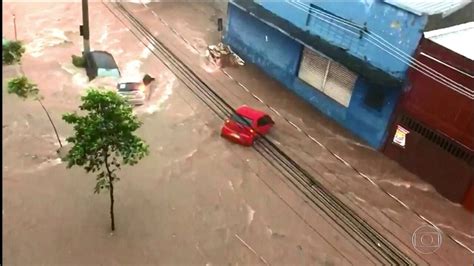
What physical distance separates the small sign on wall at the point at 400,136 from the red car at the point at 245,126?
15.8 feet

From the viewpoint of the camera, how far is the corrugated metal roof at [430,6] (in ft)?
53.3

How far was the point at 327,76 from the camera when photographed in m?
20.4

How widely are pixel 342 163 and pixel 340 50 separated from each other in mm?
4477

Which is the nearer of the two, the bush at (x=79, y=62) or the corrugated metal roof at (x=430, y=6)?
the corrugated metal roof at (x=430, y=6)

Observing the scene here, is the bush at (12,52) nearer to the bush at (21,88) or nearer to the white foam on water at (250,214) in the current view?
the bush at (21,88)

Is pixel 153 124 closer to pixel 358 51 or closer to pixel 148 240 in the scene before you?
pixel 148 240

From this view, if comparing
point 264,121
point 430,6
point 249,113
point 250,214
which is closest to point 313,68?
point 264,121

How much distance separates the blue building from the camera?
17172 millimetres

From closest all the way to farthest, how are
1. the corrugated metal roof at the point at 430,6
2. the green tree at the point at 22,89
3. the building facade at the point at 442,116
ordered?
the building facade at the point at 442,116 < the corrugated metal roof at the point at 430,6 < the green tree at the point at 22,89

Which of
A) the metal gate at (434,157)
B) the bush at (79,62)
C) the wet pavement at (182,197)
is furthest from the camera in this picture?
the bush at (79,62)

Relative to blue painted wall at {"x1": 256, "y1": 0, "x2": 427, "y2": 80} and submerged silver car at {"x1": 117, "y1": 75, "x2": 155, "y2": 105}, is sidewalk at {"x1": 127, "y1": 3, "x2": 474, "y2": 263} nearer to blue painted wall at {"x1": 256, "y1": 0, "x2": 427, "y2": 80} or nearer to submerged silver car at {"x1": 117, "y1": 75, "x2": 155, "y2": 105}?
submerged silver car at {"x1": 117, "y1": 75, "x2": 155, "y2": 105}

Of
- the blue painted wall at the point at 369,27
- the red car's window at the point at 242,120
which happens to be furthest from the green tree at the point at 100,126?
the blue painted wall at the point at 369,27

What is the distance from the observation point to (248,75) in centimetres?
2303

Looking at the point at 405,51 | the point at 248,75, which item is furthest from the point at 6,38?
the point at 405,51
